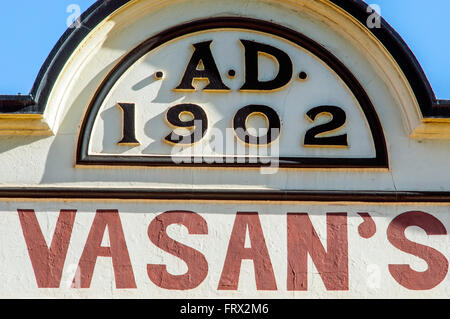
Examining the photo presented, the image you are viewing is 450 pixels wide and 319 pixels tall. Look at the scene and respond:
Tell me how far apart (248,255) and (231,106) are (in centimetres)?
152

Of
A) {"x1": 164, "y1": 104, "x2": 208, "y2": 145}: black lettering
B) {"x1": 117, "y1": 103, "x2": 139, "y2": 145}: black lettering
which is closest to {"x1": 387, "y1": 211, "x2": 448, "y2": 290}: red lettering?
{"x1": 164, "y1": 104, "x2": 208, "y2": 145}: black lettering

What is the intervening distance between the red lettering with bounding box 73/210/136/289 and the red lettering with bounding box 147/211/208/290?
232 mm

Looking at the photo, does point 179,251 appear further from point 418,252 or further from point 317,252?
point 418,252

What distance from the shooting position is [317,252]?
337 inches

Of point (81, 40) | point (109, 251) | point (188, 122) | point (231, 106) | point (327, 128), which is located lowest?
point (109, 251)

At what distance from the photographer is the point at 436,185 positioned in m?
8.77

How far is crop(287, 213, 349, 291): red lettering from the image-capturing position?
8469 mm

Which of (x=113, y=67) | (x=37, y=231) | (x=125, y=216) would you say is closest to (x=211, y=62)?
(x=113, y=67)

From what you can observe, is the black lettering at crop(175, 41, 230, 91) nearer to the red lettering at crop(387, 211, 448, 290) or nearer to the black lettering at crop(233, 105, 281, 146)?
the black lettering at crop(233, 105, 281, 146)

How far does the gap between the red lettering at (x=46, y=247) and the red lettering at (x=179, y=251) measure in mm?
810

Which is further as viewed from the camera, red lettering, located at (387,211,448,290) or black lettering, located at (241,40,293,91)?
black lettering, located at (241,40,293,91)

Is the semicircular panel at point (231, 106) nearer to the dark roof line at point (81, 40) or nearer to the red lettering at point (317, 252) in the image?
the dark roof line at point (81, 40)

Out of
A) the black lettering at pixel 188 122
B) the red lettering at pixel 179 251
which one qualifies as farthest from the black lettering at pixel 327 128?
the red lettering at pixel 179 251

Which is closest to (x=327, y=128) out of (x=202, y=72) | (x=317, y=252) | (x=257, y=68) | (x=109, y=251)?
(x=257, y=68)
